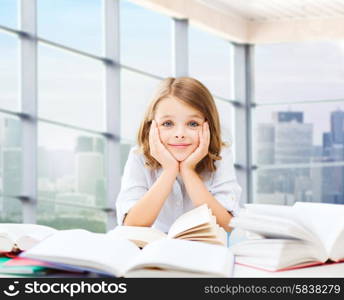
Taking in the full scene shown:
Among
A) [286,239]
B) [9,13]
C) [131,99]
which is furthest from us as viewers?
[131,99]

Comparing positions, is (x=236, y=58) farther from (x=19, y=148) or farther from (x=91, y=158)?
A: (x=19, y=148)

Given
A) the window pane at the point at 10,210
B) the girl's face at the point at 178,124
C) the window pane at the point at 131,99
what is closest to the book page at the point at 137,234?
the girl's face at the point at 178,124

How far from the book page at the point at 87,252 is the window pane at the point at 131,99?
5.32m

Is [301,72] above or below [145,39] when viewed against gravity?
below

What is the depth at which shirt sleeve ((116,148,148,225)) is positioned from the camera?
8.69 ft

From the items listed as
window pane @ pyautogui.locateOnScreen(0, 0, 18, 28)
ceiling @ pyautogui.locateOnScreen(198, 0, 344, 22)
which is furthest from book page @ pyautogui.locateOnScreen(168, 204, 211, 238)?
ceiling @ pyautogui.locateOnScreen(198, 0, 344, 22)

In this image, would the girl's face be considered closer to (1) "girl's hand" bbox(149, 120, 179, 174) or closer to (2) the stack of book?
(1) "girl's hand" bbox(149, 120, 179, 174)

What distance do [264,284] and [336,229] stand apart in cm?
44

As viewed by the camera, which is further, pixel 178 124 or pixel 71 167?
pixel 71 167

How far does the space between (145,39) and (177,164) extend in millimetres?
A: 4893

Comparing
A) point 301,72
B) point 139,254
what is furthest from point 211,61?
point 139,254

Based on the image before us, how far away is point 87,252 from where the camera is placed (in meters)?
1.57

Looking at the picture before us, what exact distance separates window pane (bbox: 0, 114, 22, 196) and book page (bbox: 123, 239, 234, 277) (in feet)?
14.0

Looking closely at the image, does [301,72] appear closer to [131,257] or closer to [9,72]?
[9,72]
